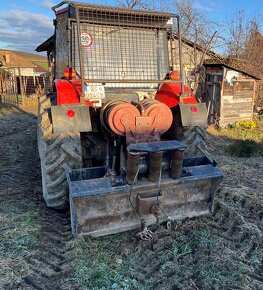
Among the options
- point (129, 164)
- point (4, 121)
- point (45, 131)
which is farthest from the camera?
point (4, 121)

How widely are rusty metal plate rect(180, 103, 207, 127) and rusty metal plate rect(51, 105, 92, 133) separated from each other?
119cm

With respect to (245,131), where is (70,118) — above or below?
above

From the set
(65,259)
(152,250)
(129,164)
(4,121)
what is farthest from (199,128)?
(4,121)

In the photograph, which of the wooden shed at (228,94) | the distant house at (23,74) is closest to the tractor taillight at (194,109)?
the wooden shed at (228,94)

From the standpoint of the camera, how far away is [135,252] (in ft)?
9.63

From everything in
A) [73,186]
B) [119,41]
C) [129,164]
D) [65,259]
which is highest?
[119,41]

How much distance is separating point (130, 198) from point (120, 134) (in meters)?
0.69

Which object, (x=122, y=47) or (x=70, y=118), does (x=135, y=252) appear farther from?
(x=122, y=47)

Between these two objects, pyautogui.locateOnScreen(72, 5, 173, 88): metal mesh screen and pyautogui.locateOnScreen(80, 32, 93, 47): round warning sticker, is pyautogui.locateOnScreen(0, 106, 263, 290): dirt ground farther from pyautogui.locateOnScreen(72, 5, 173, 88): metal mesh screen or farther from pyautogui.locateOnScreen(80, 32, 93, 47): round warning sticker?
pyautogui.locateOnScreen(80, 32, 93, 47): round warning sticker

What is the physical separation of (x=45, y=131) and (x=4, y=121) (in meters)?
8.82

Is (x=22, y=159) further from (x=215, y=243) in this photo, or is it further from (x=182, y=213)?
(x=215, y=243)

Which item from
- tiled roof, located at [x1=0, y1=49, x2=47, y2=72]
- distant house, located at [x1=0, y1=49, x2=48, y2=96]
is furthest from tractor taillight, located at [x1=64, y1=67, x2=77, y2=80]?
tiled roof, located at [x1=0, y1=49, x2=47, y2=72]

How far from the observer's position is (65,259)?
2.84m

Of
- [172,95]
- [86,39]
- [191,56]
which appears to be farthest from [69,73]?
[191,56]
